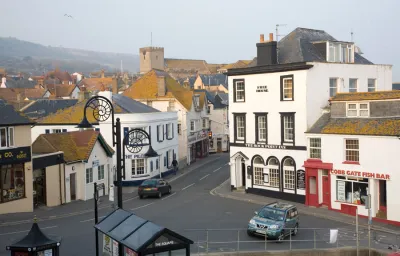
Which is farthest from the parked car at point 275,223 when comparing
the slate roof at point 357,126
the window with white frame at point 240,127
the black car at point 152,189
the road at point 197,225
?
the window with white frame at point 240,127

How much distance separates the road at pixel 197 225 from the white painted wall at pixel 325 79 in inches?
327

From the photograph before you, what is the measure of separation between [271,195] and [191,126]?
89.4 ft

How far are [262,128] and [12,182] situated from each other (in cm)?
1862

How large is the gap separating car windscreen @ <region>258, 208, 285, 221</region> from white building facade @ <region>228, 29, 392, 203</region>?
9.98 m

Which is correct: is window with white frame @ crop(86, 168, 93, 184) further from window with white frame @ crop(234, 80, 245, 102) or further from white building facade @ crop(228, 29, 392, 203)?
window with white frame @ crop(234, 80, 245, 102)

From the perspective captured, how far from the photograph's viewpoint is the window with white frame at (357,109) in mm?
33312

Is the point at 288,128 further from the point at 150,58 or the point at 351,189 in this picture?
the point at 150,58

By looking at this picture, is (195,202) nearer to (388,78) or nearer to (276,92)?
(276,92)

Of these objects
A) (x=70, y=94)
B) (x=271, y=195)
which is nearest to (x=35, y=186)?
(x=271, y=195)

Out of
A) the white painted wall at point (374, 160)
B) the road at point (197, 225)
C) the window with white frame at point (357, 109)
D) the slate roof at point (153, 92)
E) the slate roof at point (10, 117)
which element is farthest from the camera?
the slate roof at point (153, 92)

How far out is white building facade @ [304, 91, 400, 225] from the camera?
99.9ft

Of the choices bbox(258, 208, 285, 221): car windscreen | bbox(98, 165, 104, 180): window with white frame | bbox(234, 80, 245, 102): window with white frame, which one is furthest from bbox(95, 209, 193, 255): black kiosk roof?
bbox(234, 80, 245, 102): window with white frame

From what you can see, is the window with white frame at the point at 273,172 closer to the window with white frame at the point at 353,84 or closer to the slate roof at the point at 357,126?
the slate roof at the point at 357,126

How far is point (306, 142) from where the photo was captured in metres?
35.7
